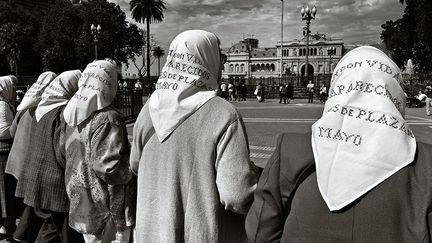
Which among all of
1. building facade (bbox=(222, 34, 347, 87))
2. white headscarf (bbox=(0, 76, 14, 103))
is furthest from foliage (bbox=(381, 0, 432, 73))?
building facade (bbox=(222, 34, 347, 87))

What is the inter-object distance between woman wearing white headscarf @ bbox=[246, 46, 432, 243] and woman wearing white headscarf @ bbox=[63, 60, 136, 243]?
1524 millimetres

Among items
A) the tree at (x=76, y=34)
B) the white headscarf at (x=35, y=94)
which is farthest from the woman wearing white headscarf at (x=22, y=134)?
the tree at (x=76, y=34)

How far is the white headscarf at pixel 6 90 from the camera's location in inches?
193

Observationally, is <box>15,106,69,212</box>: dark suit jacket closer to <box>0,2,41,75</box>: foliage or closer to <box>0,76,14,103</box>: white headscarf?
<box>0,76,14,103</box>: white headscarf

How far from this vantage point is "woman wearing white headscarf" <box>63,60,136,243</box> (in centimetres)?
302

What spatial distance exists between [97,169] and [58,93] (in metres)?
1.10

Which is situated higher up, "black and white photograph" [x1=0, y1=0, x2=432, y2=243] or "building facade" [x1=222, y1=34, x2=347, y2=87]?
"building facade" [x1=222, y1=34, x2=347, y2=87]

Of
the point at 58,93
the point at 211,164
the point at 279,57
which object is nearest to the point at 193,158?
the point at 211,164

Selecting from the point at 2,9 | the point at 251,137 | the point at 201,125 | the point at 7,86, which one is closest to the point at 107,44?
the point at 2,9

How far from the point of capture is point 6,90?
493cm

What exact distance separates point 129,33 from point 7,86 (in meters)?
48.2

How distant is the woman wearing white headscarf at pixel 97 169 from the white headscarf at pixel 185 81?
753mm

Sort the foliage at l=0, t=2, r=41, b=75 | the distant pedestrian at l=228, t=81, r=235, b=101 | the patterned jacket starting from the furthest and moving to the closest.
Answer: the foliage at l=0, t=2, r=41, b=75 < the distant pedestrian at l=228, t=81, r=235, b=101 < the patterned jacket

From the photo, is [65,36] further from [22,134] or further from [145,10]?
[22,134]
